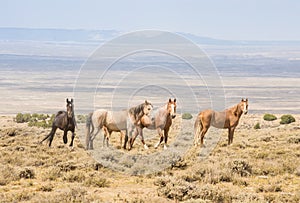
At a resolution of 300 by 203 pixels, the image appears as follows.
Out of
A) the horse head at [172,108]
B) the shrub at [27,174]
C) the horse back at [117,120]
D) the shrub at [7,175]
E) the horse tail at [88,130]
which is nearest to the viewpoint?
the shrub at [7,175]

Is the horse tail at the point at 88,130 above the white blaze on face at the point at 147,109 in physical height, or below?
below

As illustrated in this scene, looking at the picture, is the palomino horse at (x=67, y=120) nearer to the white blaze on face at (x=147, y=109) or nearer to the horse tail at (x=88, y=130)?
the horse tail at (x=88, y=130)

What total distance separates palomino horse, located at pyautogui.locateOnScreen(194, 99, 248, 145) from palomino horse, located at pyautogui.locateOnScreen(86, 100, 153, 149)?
7.65 ft

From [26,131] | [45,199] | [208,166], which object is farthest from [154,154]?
[26,131]

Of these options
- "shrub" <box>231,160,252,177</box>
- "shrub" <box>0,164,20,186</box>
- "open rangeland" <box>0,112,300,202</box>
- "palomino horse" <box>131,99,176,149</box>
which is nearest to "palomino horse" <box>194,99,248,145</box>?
"open rangeland" <box>0,112,300,202</box>

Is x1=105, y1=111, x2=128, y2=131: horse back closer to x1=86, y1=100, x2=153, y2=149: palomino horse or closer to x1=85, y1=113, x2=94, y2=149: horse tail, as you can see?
x1=86, y1=100, x2=153, y2=149: palomino horse

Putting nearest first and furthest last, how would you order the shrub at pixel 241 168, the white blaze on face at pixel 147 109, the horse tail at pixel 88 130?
the shrub at pixel 241 168, the white blaze on face at pixel 147 109, the horse tail at pixel 88 130

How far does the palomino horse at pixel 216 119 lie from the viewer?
1773cm

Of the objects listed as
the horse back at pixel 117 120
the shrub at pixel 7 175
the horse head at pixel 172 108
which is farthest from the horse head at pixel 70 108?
the shrub at pixel 7 175

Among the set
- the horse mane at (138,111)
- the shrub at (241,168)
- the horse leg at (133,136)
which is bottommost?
the shrub at (241,168)

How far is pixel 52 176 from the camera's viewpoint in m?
11.9

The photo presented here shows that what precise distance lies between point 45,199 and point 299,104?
2964 inches

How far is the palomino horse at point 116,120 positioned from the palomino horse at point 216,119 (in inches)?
91.8

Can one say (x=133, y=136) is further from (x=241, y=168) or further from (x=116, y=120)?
(x=241, y=168)
